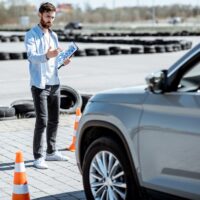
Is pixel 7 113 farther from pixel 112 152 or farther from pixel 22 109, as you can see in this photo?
pixel 112 152

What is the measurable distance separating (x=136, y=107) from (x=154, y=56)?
26.9 metres

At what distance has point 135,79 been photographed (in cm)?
2098

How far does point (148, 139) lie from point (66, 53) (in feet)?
10.1

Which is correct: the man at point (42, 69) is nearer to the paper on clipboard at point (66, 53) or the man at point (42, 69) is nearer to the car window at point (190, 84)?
the paper on clipboard at point (66, 53)

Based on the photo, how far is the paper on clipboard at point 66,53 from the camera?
8.41 m

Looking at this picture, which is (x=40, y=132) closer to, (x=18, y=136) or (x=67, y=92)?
(x=18, y=136)

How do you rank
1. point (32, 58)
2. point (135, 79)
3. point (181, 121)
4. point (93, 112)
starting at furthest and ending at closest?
point (135, 79), point (32, 58), point (93, 112), point (181, 121)

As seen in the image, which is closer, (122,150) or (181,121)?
(181,121)

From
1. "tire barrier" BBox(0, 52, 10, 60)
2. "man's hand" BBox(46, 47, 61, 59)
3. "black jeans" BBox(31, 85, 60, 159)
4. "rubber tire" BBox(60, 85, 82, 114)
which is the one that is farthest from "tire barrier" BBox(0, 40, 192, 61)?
"man's hand" BBox(46, 47, 61, 59)

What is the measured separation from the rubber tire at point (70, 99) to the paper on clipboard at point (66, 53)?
13.6 feet

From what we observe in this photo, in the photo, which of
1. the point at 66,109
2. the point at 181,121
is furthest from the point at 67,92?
the point at 181,121

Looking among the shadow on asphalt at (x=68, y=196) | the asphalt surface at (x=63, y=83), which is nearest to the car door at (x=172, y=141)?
the shadow on asphalt at (x=68, y=196)

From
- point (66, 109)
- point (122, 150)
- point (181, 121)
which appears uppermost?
point (181, 121)

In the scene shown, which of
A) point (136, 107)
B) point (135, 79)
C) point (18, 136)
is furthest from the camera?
point (135, 79)
